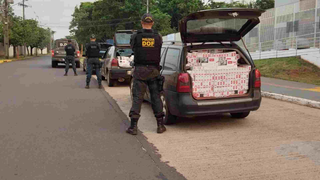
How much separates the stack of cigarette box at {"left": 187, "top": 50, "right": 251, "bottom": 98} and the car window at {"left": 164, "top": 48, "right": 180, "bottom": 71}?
0.24m

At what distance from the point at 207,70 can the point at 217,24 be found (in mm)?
923

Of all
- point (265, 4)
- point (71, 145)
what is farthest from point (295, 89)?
point (265, 4)

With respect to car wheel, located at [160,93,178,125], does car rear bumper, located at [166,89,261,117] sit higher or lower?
higher

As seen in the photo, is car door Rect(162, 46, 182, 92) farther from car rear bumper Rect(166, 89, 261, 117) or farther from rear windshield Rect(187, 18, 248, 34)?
rear windshield Rect(187, 18, 248, 34)

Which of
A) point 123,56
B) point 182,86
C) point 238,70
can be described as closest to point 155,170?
point 182,86

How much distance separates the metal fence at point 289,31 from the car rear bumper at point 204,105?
11.4m

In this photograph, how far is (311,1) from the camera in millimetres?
18250

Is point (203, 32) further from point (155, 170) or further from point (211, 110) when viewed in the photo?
point (155, 170)

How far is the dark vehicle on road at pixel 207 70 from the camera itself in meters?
5.91

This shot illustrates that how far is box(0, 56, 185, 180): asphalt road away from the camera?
160 inches

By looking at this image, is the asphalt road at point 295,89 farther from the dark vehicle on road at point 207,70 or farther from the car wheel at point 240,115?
the dark vehicle on road at point 207,70

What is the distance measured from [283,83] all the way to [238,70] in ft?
22.2

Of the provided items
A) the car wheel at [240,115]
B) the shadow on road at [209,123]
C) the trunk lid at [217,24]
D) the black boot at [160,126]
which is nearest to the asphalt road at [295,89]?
the car wheel at [240,115]

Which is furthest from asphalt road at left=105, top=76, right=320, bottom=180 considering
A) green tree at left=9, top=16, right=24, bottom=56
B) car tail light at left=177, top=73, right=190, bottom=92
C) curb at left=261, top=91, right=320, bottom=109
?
green tree at left=9, top=16, right=24, bottom=56
